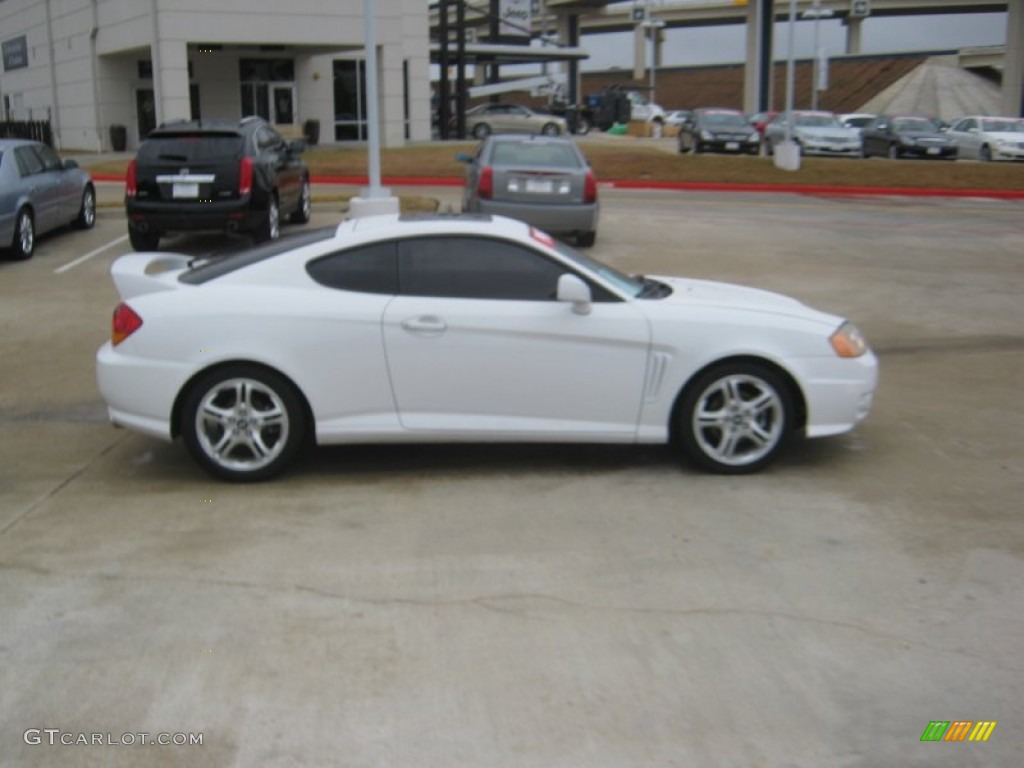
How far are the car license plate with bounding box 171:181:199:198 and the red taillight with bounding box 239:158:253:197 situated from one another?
21.5 inches

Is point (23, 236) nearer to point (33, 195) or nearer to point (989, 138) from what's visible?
point (33, 195)

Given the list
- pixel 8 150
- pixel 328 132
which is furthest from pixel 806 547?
pixel 328 132

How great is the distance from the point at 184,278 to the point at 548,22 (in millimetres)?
97505

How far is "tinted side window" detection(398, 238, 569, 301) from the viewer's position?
6.63 meters

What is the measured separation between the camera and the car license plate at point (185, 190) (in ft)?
47.7

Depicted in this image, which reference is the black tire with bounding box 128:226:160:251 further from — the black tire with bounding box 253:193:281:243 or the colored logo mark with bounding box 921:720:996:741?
the colored logo mark with bounding box 921:720:996:741

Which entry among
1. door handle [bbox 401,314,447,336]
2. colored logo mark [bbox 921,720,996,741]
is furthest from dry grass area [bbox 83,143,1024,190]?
colored logo mark [bbox 921,720,996,741]

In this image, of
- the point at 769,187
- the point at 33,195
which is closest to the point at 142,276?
the point at 33,195

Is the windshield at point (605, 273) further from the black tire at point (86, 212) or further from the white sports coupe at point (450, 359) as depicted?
the black tire at point (86, 212)

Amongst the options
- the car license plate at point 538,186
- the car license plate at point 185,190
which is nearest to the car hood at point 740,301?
the car license plate at point 538,186

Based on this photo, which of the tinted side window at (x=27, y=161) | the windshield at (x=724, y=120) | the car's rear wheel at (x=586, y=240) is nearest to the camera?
the tinted side window at (x=27, y=161)

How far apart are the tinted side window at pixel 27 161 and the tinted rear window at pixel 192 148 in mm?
1706

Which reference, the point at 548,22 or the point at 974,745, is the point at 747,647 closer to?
the point at 974,745

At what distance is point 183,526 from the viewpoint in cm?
588
